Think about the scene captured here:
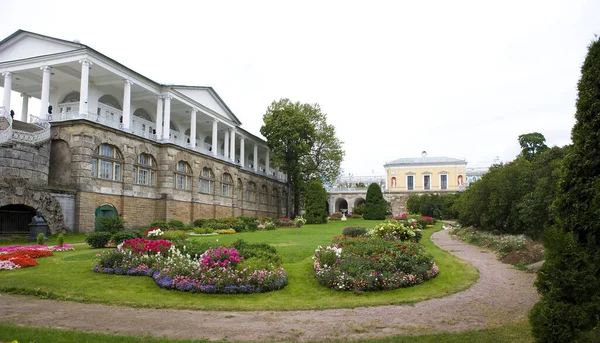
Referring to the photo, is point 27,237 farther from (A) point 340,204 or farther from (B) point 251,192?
(A) point 340,204

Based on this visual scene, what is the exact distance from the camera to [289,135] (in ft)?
157

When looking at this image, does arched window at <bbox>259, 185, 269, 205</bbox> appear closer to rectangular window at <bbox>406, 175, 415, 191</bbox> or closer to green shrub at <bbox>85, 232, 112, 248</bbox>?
rectangular window at <bbox>406, 175, 415, 191</bbox>

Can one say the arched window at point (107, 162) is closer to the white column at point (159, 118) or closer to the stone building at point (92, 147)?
the stone building at point (92, 147)

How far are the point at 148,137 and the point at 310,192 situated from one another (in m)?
16.0

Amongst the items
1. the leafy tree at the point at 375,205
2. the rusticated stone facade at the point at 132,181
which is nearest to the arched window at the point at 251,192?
the rusticated stone facade at the point at 132,181

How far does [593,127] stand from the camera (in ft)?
22.5

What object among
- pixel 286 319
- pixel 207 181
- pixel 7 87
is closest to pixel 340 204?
pixel 207 181

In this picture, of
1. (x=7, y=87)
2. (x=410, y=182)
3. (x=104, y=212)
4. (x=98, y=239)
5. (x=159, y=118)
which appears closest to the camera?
(x=98, y=239)

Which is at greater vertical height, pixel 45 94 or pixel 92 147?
pixel 45 94

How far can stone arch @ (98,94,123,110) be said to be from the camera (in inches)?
1349

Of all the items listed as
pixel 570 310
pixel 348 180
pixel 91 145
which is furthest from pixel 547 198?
pixel 348 180

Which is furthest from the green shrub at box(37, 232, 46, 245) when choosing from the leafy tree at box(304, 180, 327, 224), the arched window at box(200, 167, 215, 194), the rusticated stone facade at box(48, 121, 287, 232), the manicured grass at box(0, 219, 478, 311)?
the leafy tree at box(304, 180, 327, 224)

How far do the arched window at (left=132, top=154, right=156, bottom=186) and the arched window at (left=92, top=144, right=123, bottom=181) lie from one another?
185 centimetres

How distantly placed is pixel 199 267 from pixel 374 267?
4.66 m
